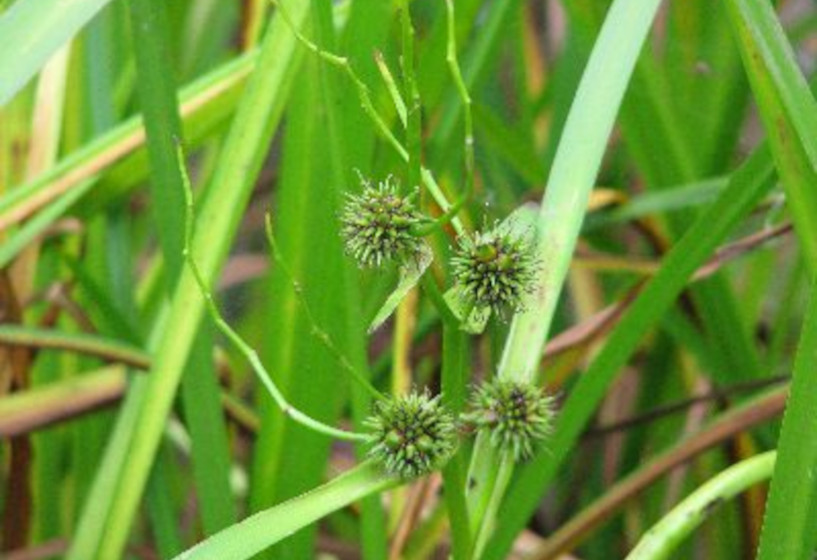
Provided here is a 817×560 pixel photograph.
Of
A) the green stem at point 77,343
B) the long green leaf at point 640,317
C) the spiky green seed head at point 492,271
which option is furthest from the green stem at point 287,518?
the green stem at point 77,343

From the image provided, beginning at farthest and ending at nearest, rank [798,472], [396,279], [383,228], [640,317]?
1. [396,279]
2. [640,317]
3. [798,472]
4. [383,228]

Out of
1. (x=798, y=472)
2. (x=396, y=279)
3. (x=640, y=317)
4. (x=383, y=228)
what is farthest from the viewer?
(x=396, y=279)

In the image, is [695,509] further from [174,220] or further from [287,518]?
[174,220]

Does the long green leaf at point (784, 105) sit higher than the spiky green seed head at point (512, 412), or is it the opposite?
the long green leaf at point (784, 105)

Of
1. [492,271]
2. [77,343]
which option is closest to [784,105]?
[492,271]

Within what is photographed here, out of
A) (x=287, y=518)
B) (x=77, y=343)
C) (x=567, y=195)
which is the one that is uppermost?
(x=77, y=343)

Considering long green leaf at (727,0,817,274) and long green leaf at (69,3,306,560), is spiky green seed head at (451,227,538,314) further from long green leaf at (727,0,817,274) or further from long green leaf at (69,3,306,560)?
long green leaf at (69,3,306,560)

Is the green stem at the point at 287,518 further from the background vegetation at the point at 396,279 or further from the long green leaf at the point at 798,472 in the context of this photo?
the long green leaf at the point at 798,472

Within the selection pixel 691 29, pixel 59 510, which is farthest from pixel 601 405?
pixel 59 510
